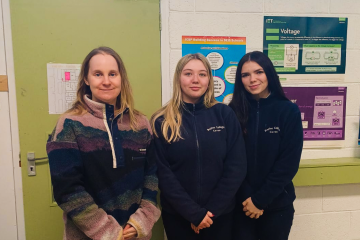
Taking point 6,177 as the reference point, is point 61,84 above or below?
above

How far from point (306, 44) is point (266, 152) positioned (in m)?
0.97

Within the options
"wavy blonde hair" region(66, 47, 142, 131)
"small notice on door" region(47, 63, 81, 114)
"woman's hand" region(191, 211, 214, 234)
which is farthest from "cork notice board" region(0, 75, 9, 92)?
"woman's hand" region(191, 211, 214, 234)

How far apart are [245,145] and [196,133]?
12.7 inches

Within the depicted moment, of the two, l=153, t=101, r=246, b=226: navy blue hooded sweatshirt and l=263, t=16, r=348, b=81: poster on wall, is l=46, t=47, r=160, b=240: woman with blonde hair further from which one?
l=263, t=16, r=348, b=81: poster on wall

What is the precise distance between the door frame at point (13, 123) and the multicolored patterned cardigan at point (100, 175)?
0.80 meters

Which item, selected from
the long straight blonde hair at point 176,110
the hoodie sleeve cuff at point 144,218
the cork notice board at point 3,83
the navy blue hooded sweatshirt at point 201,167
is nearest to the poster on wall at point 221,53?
the long straight blonde hair at point 176,110

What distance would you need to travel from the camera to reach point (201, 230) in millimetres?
1258

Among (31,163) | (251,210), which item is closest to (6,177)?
(31,163)

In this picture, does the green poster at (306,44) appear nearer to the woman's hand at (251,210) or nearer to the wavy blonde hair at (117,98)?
the woman's hand at (251,210)

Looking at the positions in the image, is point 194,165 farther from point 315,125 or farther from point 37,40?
point 37,40

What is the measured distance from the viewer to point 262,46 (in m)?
1.68

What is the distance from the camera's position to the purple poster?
173 cm

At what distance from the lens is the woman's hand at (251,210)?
1.27m

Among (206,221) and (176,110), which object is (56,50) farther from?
(206,221)
